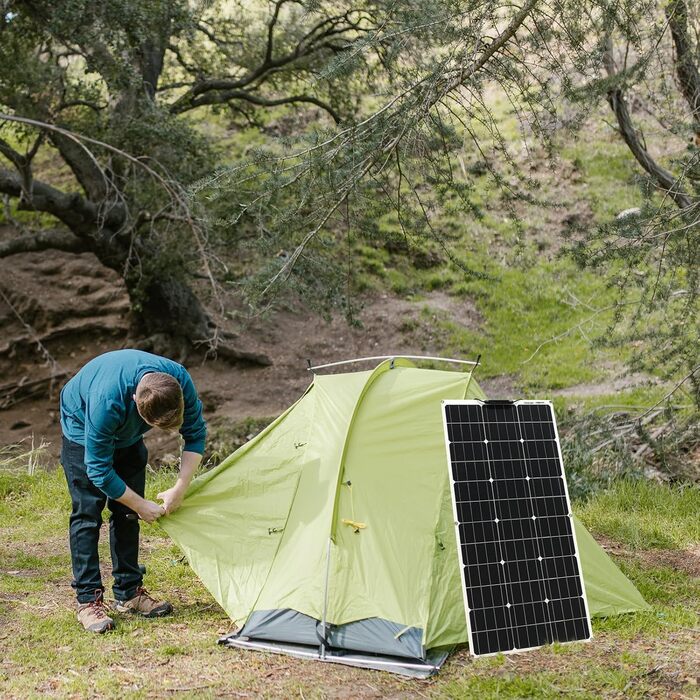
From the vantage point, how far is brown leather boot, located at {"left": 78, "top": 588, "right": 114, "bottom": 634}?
4996mm

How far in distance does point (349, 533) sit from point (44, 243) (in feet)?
34.7

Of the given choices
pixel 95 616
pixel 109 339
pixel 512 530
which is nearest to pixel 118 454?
pixel 95 616

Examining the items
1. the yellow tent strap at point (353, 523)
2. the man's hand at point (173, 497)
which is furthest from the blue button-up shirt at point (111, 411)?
the yellow tent strap at point (353, 523)

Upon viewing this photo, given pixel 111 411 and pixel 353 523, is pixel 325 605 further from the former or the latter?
pixel 111 411

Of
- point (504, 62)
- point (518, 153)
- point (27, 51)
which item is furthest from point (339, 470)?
point (518, 153)

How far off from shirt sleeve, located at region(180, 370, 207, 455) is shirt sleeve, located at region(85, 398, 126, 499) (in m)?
0.43

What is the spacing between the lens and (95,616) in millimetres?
5047

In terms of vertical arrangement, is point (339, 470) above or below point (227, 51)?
below

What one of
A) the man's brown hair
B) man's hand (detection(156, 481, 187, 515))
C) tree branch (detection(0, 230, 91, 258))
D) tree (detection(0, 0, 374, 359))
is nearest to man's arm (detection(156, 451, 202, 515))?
man's hand (detection(156, 481, 187, 515))

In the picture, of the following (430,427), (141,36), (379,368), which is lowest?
(430,427)

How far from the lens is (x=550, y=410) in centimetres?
521

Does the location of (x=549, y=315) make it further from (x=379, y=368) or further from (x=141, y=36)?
(x=379, y=368)

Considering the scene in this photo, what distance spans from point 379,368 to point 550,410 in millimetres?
1101

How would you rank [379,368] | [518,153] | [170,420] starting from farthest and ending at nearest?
[518,153] < [379,368] < [170,420]
